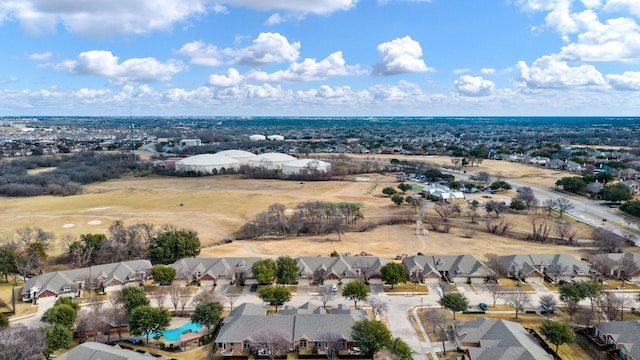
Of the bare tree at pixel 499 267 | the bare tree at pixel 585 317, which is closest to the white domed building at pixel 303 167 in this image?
the bare tree at pixel 499 267

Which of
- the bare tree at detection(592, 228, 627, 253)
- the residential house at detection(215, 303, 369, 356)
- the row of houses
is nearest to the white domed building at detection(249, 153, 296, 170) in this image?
the row of houses

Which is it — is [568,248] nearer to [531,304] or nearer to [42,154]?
[531,304]

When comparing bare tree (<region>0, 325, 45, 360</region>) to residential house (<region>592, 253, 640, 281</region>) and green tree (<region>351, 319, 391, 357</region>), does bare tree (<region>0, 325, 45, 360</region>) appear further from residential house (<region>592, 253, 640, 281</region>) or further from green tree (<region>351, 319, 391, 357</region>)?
residential house (<region>592, 253, 640, 281</region>)

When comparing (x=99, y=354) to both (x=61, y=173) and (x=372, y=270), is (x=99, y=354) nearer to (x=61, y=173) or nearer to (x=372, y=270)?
(x=372, y=270)

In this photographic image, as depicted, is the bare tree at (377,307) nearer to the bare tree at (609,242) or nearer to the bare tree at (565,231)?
the bare tree at (609,242)

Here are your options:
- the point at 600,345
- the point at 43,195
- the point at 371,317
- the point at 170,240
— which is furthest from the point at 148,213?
the point at 600,345

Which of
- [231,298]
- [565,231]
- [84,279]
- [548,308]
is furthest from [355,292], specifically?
[565,231]
